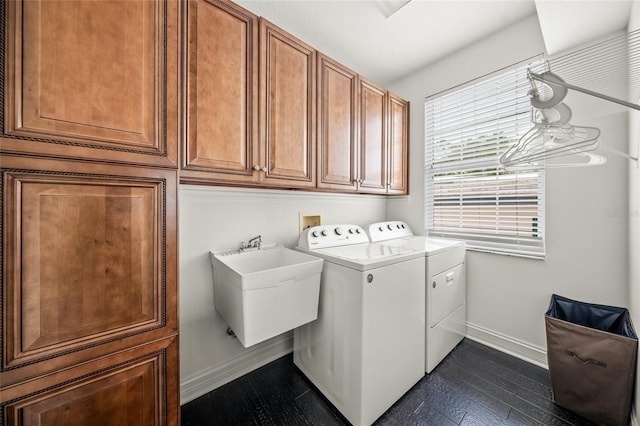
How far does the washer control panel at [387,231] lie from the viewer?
7.09 feet

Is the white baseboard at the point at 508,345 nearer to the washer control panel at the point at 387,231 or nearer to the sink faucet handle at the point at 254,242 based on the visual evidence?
the washer control panel at the point at 387,231

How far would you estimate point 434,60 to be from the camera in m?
2.32

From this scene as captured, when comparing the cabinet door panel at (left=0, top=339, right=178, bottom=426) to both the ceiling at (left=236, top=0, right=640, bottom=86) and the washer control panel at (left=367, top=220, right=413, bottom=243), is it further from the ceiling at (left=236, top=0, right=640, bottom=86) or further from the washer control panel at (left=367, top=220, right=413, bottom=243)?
the ceiling at (left=236, top=0, right=640, bottom=86)

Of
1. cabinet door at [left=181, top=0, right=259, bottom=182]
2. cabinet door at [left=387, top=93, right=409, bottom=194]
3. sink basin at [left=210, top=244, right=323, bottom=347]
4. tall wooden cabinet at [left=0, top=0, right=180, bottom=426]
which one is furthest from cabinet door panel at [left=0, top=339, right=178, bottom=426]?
cabinet door at [left=387, top=93, right=409, bottom=194]

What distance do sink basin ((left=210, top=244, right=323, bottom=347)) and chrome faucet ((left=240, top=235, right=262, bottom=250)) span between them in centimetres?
6

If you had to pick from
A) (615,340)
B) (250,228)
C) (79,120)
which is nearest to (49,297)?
(79,120)

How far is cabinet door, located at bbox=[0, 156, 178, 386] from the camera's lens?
0.69 m

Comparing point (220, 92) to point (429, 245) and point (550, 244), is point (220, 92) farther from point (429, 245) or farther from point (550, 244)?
point (550, 244)

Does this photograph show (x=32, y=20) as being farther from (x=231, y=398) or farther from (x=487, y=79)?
(x=487, y=79)

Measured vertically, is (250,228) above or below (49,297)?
above

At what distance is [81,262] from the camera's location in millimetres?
790

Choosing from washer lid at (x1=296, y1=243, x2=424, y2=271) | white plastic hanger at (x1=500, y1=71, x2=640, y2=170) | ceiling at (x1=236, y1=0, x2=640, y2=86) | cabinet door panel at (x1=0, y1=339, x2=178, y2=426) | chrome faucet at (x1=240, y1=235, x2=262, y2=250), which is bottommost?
cabinet door panel at (x1=0, y1=339, x2=178, y2=426)

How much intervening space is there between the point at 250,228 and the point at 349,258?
766 mm

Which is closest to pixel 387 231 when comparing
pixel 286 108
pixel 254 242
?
pixel 254 242
